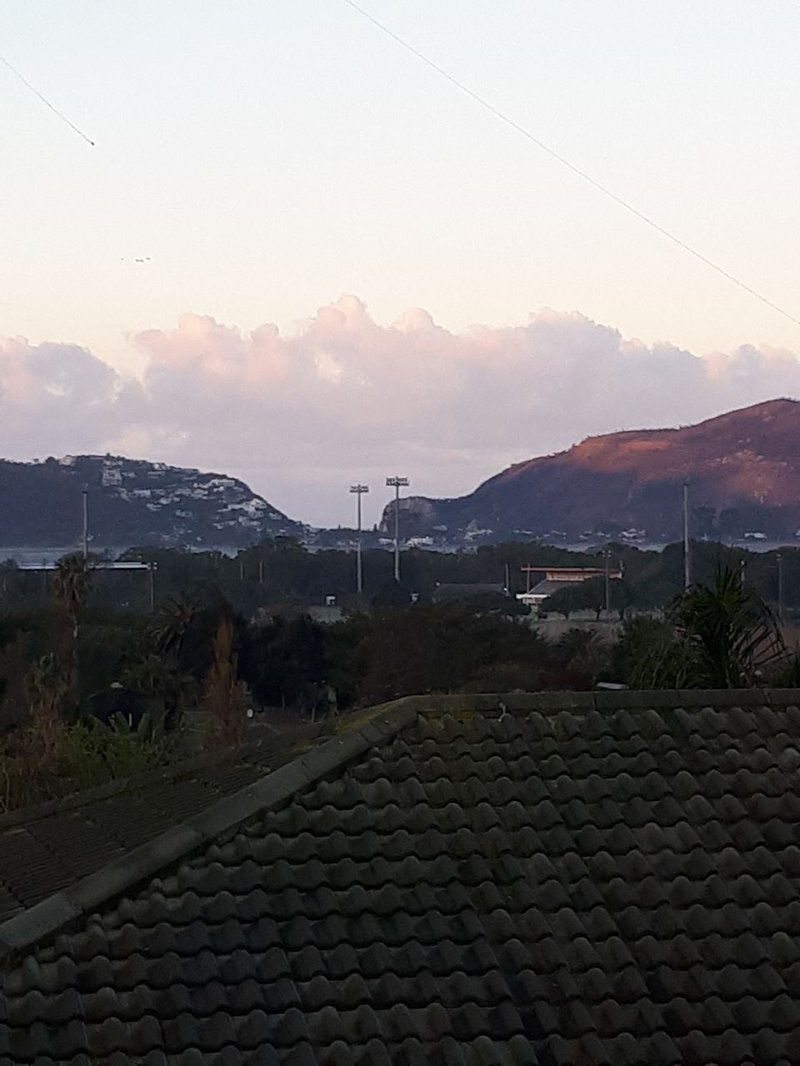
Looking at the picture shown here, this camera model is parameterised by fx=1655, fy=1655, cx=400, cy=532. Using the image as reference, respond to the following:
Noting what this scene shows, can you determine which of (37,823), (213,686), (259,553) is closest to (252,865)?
(37,823)

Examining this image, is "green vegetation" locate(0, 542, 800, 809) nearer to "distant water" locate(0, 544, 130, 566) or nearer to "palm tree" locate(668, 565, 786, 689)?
"palm tree" locate(668, 565, 786, 689)

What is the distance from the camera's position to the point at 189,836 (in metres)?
8.55

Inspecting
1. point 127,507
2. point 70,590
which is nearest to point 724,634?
point 70,590

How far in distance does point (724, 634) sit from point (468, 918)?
6372 millimetres

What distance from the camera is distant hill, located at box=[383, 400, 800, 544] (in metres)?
112

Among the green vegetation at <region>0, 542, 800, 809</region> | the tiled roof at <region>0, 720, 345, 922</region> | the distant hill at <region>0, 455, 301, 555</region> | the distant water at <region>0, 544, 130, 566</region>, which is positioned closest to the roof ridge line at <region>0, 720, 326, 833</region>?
the tiled roof at <region>0, 720, 345, 922</region>

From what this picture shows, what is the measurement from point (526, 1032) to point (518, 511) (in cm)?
13008

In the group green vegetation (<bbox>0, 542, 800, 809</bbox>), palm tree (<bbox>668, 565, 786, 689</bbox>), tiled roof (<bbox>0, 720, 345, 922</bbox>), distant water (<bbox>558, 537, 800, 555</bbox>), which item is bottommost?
green vegetation (<bbox>0, 542, 800, 809</bbox>)

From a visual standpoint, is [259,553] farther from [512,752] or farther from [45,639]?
[512,752]

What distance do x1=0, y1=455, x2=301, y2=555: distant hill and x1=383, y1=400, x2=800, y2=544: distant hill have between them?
597 inches

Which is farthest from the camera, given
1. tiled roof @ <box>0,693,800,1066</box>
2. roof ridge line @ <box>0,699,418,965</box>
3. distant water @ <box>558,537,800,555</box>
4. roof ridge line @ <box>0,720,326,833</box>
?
distant water @ <box>558,537,800,555</box>

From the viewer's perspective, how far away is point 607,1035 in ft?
25.0

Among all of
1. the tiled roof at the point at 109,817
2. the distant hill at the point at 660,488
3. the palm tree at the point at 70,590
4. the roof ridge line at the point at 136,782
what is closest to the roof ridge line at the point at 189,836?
the tiled roof at the point at 109,817

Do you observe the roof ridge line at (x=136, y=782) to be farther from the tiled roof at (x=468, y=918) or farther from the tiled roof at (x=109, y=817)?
the tiled roof at (x=468, y=918)
